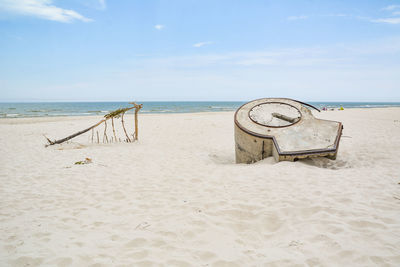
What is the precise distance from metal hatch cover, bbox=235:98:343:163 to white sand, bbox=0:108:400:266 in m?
0.31

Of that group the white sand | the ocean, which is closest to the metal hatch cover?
the white sand

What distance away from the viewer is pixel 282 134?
5.56m

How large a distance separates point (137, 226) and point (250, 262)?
1415 mm

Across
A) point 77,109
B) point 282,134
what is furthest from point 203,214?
point 77,109

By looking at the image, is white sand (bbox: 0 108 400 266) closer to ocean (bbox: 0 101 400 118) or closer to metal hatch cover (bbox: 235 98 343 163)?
metal hatch cover (bbox: 235 98 343 163)

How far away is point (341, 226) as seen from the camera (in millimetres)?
2658

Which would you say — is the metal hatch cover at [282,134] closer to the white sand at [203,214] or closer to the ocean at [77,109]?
the white sand at [203,214]

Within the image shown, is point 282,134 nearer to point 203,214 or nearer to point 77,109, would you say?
point 203,214

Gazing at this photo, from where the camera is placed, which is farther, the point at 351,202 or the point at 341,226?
the point at 351,202

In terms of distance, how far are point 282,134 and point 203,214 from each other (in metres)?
3.12

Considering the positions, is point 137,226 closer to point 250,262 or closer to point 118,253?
point 118,253

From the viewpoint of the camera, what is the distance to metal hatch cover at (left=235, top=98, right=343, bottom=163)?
5.18 metres

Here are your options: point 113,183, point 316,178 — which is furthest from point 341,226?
point 113,183

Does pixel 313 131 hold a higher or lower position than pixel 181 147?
higher
